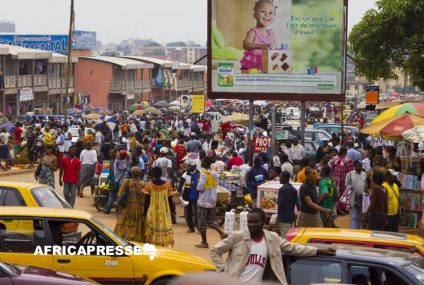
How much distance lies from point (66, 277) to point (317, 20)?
1597 centimetres

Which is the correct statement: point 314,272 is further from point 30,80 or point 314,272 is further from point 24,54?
point 30,80

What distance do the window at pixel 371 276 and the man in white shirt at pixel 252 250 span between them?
0.59 m

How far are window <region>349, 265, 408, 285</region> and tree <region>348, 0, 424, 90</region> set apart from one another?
51.9ft

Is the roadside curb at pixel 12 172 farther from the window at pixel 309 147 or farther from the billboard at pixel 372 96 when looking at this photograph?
the billboard at pixel 372 96

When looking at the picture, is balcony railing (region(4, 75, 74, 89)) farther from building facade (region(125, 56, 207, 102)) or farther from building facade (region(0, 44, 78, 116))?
building facade (region(125, 56, 207, 102))

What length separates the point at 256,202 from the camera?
17.5 meters

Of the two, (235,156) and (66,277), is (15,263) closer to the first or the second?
(66,277)

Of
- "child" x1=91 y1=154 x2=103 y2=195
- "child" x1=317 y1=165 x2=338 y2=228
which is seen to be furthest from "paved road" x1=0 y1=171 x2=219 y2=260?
"child" x1=317 y1=165 x2=338 y2=228

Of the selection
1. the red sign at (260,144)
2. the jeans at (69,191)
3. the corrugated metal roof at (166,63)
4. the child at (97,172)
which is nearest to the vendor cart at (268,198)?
the jeans at (69,191)

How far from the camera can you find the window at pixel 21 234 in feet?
33.6

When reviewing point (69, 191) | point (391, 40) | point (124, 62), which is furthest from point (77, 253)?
point (124, 62)

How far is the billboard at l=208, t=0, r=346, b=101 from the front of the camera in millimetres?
24078

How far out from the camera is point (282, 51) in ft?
79.0

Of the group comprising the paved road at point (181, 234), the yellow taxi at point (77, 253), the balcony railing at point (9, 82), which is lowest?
the paved road at point (181, 234)
